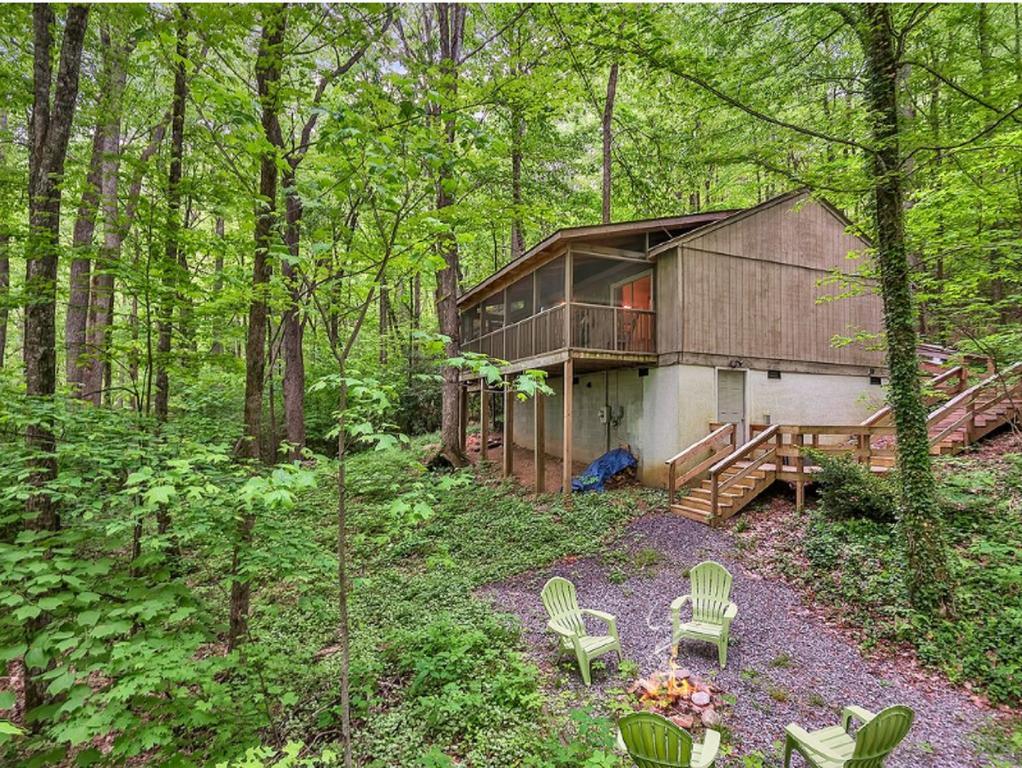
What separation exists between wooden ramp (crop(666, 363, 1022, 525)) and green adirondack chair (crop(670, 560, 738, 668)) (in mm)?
2910

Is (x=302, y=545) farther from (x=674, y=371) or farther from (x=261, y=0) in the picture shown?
(x=674, y=371)

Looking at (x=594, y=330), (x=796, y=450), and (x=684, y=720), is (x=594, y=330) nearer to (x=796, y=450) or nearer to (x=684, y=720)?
(x=796, y=450)

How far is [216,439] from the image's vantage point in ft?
19.3

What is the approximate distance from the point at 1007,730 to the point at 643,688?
2940 mm

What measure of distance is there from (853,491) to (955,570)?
1664 mm

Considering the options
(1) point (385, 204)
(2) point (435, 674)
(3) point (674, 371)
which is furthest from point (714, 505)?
(1) point (385, 204)

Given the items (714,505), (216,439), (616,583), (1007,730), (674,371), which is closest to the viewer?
(1007,730)

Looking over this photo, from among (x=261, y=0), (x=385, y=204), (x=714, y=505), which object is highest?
(x=261, y=0)

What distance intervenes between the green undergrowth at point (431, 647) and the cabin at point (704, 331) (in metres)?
2.96

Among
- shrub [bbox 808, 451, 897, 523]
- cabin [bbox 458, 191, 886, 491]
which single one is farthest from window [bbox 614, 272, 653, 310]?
shrub [bbox 808, 451, 897, 523]

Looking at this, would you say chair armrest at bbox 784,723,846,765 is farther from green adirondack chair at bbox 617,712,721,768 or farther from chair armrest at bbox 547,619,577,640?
chair armrest at bbox 547,619,577,640

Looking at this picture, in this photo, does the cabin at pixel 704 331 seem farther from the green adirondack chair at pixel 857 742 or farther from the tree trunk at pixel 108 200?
the green adirondack chair at pixel 857 742

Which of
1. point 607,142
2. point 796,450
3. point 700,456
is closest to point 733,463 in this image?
point 796,450

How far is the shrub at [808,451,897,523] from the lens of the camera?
6828 mm
